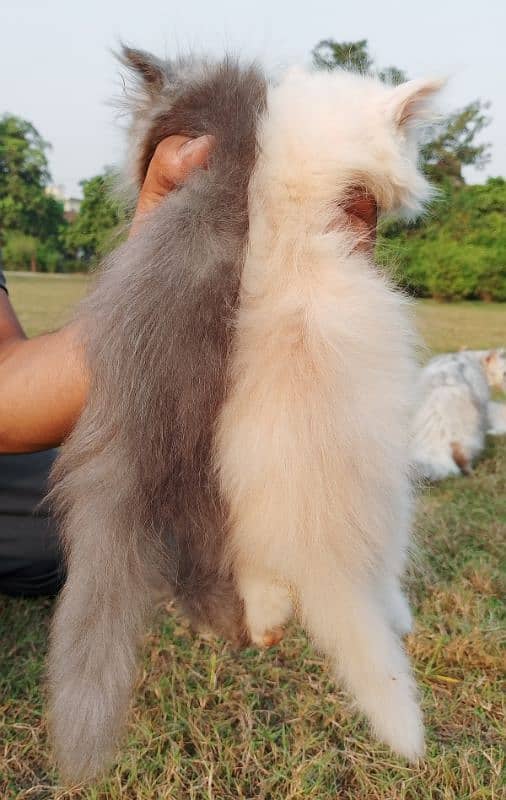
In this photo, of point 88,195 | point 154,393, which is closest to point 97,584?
point 154,393

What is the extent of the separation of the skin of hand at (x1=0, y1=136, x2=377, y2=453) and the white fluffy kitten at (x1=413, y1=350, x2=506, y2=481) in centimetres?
198

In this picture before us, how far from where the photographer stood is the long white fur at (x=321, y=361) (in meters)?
0.80

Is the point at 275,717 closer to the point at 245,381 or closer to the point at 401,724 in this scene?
the point at 401,724

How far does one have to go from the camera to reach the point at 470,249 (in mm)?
4762

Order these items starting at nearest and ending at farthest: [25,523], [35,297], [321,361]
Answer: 1. [321,361]
2. [25,523]
3. [35,297]

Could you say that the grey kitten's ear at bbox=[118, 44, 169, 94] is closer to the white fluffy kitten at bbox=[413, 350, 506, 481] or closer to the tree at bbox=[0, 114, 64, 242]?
the white fluffy kitten at bbox=[413, 350, 506, 481]

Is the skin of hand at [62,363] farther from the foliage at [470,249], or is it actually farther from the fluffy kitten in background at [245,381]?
the foliage at [470,249]

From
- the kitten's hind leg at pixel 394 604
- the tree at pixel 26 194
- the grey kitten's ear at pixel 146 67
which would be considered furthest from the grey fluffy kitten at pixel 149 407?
the tree at pixel 26 194

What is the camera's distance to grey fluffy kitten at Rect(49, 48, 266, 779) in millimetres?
799

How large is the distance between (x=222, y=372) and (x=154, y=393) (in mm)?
90

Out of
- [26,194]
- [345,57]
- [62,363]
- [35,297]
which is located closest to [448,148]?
[345,57]

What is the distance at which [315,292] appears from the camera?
82 centimetres

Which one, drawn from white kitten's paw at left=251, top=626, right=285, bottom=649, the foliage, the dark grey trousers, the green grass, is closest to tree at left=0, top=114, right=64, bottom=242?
the green grass

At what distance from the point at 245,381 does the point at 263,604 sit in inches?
14.8
